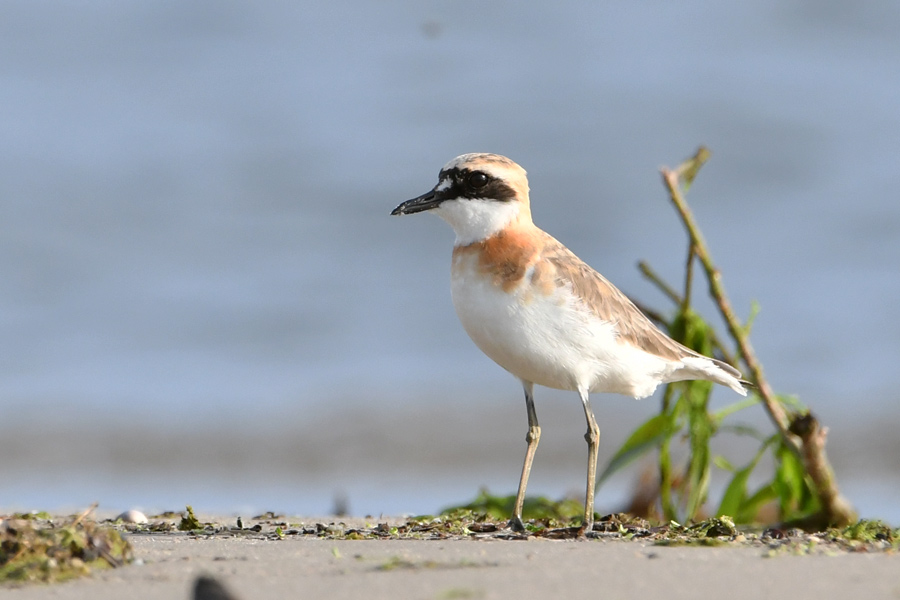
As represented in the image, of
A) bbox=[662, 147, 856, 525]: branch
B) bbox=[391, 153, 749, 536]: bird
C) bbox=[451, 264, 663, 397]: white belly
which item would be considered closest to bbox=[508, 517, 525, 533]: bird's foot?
bbox=[391, 153, 749, 536]: bird

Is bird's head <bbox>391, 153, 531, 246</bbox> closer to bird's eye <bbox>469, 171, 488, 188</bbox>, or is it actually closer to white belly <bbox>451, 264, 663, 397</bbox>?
bird's eye <bbox>469, 171, 488, 188</bbox>

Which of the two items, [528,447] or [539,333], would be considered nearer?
[539,333]

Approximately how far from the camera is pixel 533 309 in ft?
17.6

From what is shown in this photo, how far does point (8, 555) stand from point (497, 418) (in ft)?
34.8

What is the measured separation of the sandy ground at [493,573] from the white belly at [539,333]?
1097 millimetres

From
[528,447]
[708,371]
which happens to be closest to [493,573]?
[528,447]

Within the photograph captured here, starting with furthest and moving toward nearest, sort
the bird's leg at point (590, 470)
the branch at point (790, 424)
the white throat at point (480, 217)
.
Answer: the branch at point (790, 424)
the white throat at point (480, 217)
the bird's leg at point (590, 470)

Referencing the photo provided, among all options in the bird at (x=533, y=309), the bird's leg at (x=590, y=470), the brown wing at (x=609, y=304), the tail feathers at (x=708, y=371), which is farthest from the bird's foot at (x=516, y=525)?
the tail feathers at (x=708, y=371)

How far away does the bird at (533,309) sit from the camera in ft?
17.7

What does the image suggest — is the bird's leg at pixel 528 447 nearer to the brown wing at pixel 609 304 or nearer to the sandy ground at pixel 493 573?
→ the brown wing at pixel 609 304

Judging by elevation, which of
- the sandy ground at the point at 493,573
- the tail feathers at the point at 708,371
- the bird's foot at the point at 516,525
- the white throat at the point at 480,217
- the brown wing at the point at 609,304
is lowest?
the sandy ground at the point at 493,573

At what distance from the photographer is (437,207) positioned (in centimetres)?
597

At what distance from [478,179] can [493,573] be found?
256cm

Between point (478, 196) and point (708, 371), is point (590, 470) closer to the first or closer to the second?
point (708, 371)
